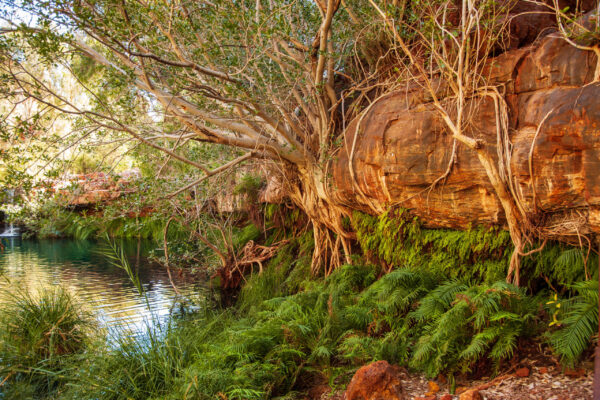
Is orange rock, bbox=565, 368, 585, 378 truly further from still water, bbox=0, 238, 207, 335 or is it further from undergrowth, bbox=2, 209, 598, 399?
still water, bbox=0, 238, 207, 335

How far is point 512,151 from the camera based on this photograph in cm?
459

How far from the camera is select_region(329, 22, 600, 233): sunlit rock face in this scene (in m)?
4.09

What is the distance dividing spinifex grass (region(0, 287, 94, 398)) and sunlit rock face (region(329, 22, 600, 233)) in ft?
13.3

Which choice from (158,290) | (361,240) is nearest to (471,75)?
(361,240)

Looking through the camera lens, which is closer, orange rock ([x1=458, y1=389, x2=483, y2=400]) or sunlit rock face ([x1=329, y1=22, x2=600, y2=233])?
orange rock ([x1=458, y1=389, x2=483, y2=400])

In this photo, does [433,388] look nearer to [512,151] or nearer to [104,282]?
[512,151]

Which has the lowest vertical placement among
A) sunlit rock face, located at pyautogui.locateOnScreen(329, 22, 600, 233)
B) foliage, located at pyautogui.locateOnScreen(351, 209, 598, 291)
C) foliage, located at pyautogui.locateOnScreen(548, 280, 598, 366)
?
foliage, located at pyautogui.locateOnScreen(548, 280, 598, 366)

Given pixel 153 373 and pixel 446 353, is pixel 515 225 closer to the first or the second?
pixel 446 353

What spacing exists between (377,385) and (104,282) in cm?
860

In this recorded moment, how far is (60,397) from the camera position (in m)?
4.62

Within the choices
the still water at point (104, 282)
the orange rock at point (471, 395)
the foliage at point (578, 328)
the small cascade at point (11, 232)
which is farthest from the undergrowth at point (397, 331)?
the small cascade at point (11, 232)

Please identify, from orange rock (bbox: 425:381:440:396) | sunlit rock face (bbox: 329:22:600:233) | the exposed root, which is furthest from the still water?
orange rock (bbox: 425:381:440:396)

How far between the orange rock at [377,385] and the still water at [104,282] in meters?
2.96

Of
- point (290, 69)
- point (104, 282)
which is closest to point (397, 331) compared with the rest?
point (290, 69)
